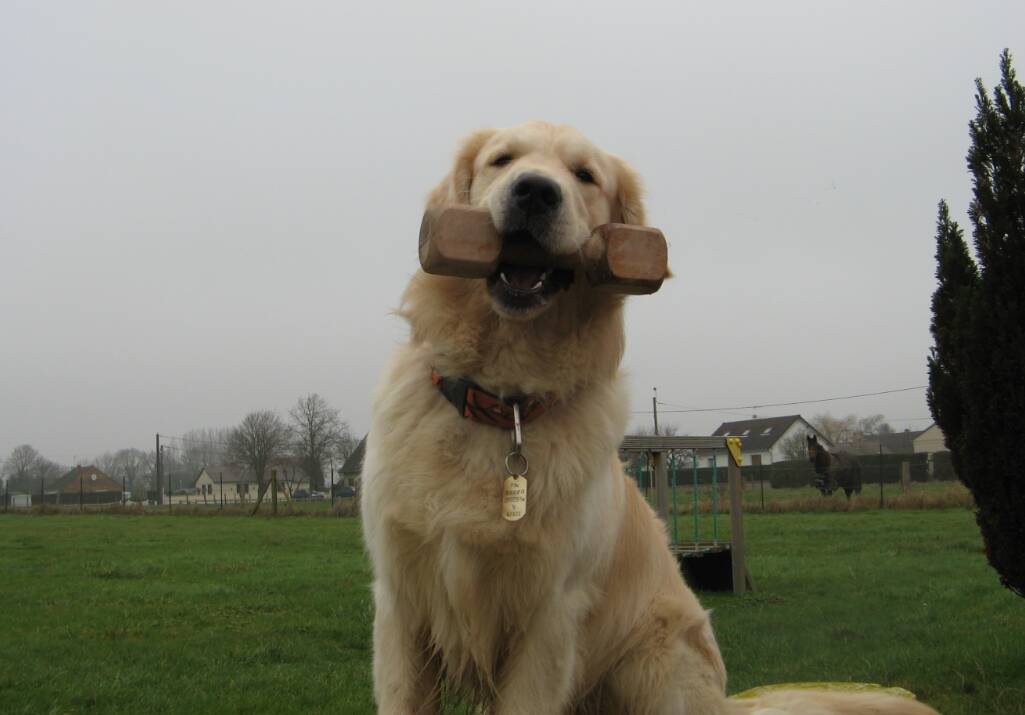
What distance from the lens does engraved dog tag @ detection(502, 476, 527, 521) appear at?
2.70 metres

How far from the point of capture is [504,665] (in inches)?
115

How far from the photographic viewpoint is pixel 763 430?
2751 inches

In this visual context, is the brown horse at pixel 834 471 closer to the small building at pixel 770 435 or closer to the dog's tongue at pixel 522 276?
the dog's tongue at pixel 522 276

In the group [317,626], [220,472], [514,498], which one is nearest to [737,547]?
[317,626]

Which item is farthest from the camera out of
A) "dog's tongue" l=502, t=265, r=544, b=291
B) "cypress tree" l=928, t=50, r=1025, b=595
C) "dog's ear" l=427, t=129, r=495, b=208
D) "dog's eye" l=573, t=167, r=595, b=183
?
"cypress tree" l=928, t=50, r=1025, b=595

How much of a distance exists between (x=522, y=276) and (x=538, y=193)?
296mm

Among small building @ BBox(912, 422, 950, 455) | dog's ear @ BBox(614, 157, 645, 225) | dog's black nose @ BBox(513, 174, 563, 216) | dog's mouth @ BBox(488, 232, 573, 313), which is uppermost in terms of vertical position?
dog's ear @ BBox(614, 157, 645, 225)

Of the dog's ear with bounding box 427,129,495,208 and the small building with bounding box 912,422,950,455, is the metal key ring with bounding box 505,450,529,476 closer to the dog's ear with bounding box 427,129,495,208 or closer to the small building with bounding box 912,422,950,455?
the dog's ear with bounding box 427,129,495,208

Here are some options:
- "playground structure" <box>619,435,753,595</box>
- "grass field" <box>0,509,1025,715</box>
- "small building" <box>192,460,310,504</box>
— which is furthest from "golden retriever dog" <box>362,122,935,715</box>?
"small building" <box>192,460,310,504</box>

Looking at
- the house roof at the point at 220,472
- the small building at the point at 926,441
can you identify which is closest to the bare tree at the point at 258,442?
the house roof at the point at 220,472

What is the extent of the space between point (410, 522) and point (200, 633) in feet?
17.1

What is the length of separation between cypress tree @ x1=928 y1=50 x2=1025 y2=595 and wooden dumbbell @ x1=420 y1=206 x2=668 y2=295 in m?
2.82

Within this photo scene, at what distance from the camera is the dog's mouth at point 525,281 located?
2.98 m

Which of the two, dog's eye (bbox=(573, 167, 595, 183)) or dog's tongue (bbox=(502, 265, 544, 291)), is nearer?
dog's tongue (bbox=(502, 265, 544, 291))
